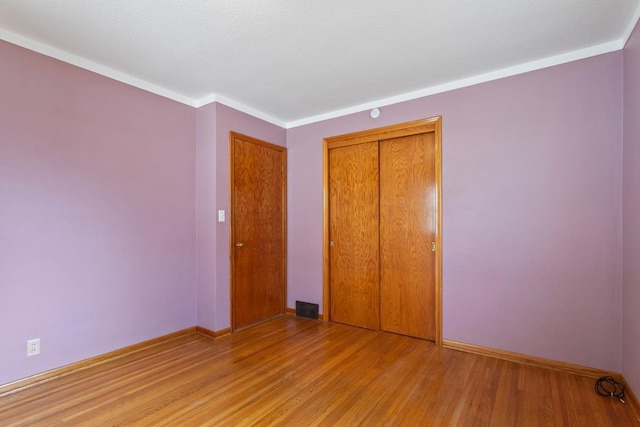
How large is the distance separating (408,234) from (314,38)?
2.00 m

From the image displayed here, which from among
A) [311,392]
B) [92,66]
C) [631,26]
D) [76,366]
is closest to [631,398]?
[311,392]

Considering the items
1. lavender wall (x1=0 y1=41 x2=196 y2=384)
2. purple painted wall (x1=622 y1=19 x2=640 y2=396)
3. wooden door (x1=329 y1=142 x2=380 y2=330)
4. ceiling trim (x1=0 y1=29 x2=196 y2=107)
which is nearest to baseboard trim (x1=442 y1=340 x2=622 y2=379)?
purple painted wall (x1=622 y1=19 x2=640 y2=396)

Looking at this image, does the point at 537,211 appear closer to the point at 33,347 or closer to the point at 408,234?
the point at 408,234

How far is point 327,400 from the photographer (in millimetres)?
1975

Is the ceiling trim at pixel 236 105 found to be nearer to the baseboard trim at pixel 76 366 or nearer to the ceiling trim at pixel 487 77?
the ceiling trim at pixel 487 77

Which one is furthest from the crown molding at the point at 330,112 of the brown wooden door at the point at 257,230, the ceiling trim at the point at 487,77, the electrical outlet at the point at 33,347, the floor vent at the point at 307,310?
the floor vent at the point at 307,310

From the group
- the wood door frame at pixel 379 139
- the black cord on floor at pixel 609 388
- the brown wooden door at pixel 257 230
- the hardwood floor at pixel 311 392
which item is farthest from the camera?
the brown wooden door at pixel 257 230

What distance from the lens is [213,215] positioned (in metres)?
3.03

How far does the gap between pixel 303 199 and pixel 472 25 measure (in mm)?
2428

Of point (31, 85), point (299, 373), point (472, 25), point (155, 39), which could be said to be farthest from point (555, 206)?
point (31, 85)

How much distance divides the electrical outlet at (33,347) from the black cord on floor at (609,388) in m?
3.92

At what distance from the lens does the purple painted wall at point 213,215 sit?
9.95 ft

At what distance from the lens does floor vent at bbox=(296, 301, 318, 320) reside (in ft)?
11.9

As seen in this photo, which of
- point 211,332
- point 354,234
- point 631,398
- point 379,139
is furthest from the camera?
point 354,234
